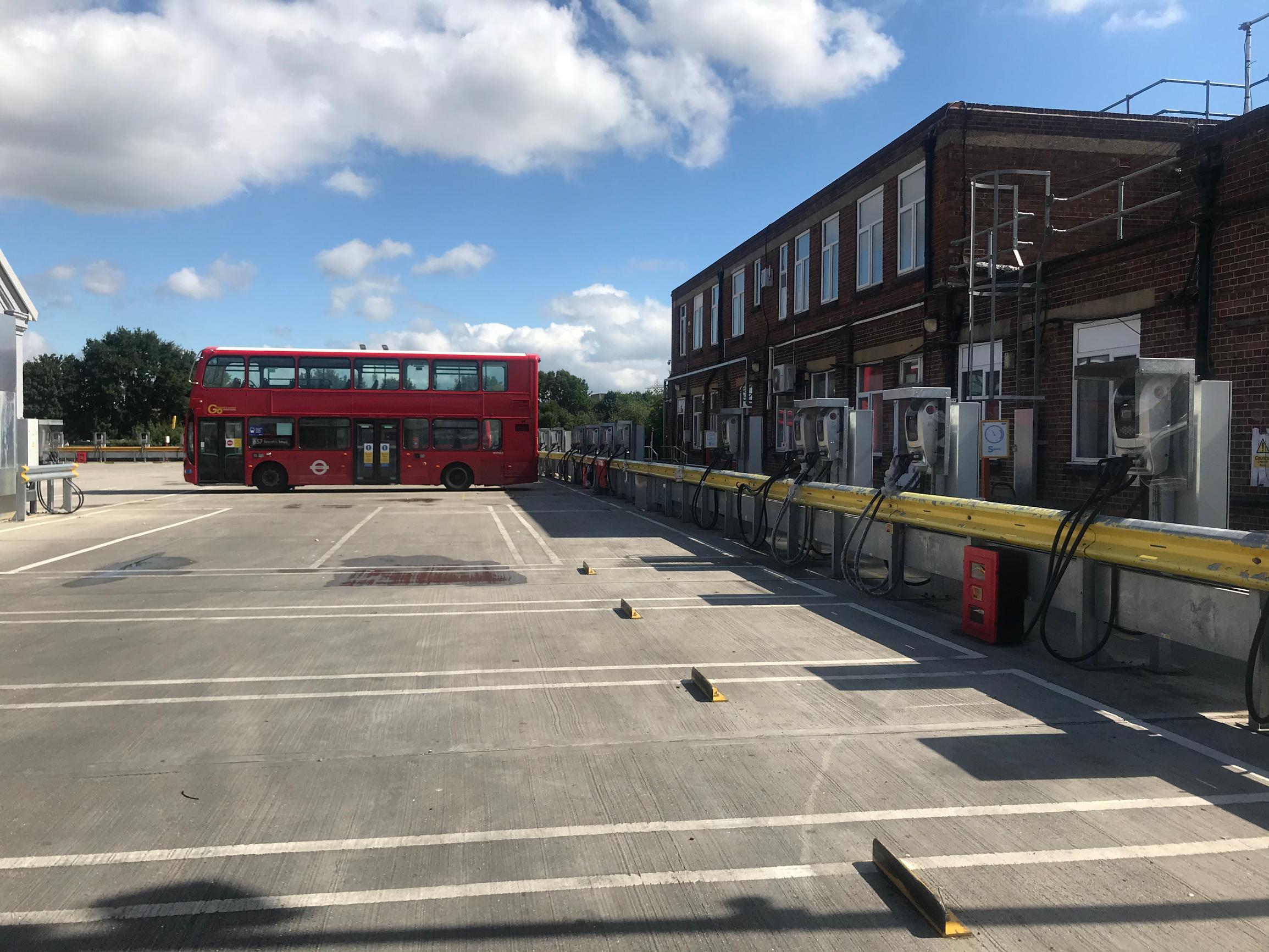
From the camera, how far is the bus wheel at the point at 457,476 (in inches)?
1125

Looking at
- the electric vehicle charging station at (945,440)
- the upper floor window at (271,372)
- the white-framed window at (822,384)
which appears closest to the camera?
the electric vehicle charging station at (945,440)

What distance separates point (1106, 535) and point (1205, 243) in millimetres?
6387

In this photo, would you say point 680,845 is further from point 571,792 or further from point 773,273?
point 773,273

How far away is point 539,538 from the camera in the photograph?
16047mm

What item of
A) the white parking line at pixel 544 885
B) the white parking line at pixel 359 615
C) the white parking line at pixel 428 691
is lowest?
the white parking line at pixel 544 885

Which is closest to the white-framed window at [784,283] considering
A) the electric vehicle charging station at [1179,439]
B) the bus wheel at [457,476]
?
the bus wheel at [457,476]

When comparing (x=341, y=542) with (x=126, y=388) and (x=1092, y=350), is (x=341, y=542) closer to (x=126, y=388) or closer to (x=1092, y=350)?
(x=1092, y=350)

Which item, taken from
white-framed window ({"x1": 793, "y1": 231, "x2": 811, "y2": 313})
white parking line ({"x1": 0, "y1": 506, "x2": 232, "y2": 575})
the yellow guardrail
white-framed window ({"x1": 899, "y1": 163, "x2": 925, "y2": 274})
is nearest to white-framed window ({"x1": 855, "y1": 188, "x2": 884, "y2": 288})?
white-framed window ({"x1": 899, "y1": 163, "x2": 925, "y2": 274})

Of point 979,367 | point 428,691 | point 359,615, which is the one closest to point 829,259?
point 979,367

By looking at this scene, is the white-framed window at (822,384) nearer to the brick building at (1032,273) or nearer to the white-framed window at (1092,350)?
the brick building at (1032,273)

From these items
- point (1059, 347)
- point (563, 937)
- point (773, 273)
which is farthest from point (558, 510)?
point (563, 937)

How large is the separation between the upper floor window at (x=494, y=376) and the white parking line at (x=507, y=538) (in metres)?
7.31

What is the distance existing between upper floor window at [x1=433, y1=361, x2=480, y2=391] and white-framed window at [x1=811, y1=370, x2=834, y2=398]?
10.3m

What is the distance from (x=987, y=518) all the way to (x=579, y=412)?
5027 inches
